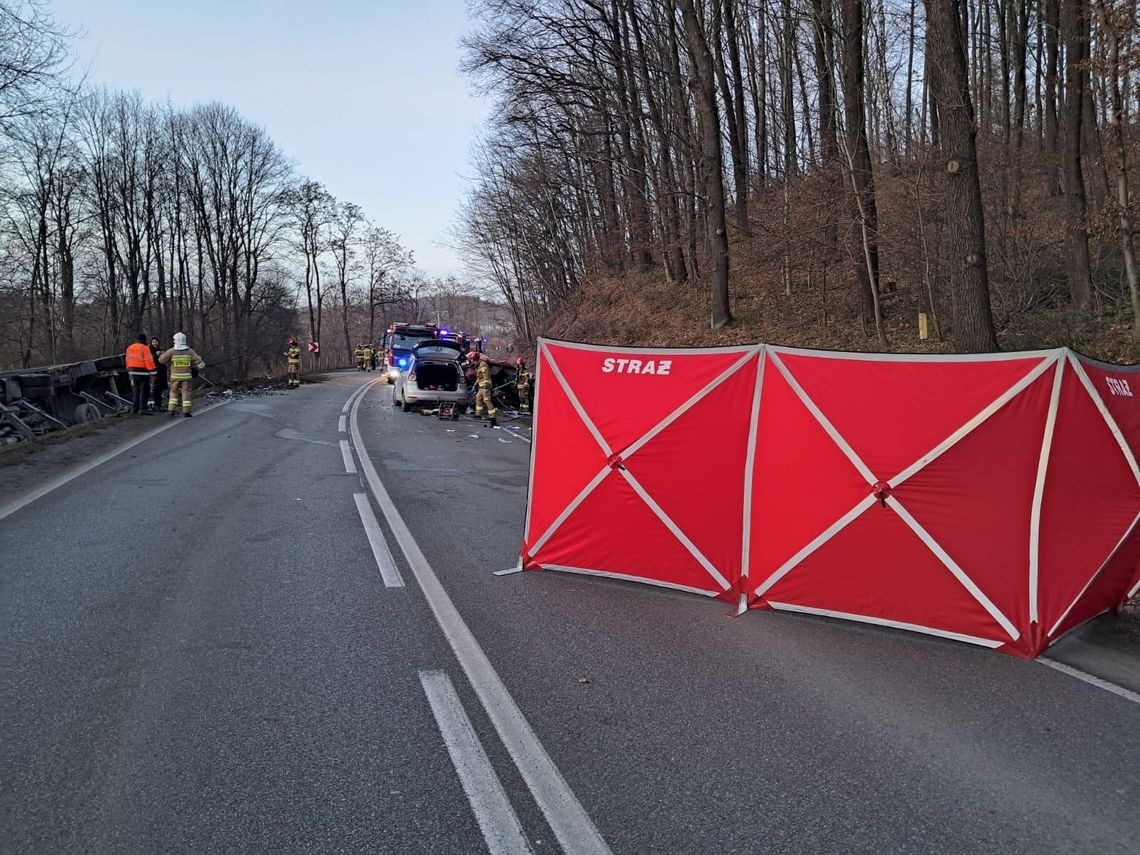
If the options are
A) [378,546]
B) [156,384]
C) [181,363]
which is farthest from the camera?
[156,384]

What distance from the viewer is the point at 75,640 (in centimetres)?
448

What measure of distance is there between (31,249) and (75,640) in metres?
41.6

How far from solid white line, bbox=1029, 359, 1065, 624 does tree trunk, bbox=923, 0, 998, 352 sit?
6740 mm

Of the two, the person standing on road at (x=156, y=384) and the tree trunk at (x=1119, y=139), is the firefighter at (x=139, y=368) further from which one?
the tree trunk at (x=1119, y=139)

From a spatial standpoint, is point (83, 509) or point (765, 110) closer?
point (83, 509)

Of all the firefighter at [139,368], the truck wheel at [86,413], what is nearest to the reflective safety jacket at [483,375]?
the firefighter at [139,368]

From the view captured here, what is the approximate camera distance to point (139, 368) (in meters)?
17.4

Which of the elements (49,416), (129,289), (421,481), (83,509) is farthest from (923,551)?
(129,289)

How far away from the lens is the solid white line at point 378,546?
588 cm

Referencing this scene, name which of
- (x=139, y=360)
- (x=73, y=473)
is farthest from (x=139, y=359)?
(x=73, y=473)

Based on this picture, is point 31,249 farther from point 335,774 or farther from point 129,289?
point 335,774

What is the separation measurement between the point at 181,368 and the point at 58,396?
2407 mm

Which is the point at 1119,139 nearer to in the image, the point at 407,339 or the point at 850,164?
the point at 850,164

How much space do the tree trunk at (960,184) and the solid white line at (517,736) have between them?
861 centimetres
